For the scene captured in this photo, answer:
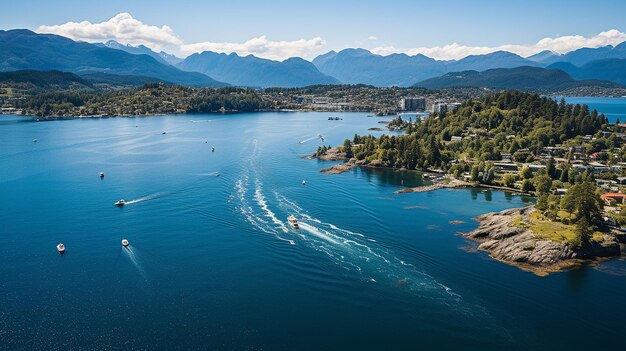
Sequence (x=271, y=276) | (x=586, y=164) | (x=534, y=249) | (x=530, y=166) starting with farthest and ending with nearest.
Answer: (x=586, y=164)
(x=530, y=166)
(x=534, y=249)
(x=271, y=276)

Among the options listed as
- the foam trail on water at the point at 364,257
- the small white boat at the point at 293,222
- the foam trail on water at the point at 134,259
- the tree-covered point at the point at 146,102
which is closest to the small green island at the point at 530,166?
the foam trail on water at the point at 364,257

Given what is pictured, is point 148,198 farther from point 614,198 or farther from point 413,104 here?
point 413,104

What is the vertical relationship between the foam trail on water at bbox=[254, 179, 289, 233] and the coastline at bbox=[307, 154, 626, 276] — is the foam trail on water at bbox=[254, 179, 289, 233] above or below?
above

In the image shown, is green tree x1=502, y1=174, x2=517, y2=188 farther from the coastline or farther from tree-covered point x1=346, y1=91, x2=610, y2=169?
the coastline

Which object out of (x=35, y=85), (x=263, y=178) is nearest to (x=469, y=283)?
(x=263, y=178)

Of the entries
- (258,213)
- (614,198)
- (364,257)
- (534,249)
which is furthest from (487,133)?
(364,257)

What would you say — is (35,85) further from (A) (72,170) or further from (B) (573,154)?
(B) (573,154)

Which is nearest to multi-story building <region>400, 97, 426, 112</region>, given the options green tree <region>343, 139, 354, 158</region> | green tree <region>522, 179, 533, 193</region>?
green tree <region>343, 139, 354, 158</region>
